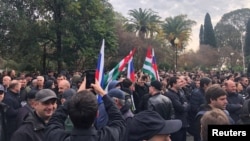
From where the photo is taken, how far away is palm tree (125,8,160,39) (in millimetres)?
55688

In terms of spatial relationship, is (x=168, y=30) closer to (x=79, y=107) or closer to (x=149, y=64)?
(x=149, y=64)

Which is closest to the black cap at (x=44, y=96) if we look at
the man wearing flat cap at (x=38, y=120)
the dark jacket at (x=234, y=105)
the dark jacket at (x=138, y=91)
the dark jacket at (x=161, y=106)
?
the man wearing flat cap at (x=38, y=120)

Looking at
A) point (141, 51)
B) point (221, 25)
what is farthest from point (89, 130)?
point (221, 25)

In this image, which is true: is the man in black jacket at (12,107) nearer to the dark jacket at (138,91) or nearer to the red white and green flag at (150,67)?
the dark jacket at (138,91)

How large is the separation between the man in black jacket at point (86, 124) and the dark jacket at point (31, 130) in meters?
0.50

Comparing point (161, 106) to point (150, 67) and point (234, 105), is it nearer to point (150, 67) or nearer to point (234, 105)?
point (234, 105)

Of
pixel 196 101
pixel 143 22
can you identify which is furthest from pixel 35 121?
pixel 143 22

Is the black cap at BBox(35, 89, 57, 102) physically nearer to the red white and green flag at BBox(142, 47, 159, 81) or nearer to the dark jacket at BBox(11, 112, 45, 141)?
the dark jacket at BBox(11, 112, 45, 141)

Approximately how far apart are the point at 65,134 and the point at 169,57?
51073 millimetres

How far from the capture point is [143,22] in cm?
5584

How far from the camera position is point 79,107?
309cm

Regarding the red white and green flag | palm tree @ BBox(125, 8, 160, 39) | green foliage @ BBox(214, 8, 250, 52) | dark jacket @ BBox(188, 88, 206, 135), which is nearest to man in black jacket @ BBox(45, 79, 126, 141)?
dark jacket @ BBox(188, 88, 206, 135)

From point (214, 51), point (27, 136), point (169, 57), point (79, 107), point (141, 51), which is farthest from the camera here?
point (214, 51)

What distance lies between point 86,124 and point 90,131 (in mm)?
70
